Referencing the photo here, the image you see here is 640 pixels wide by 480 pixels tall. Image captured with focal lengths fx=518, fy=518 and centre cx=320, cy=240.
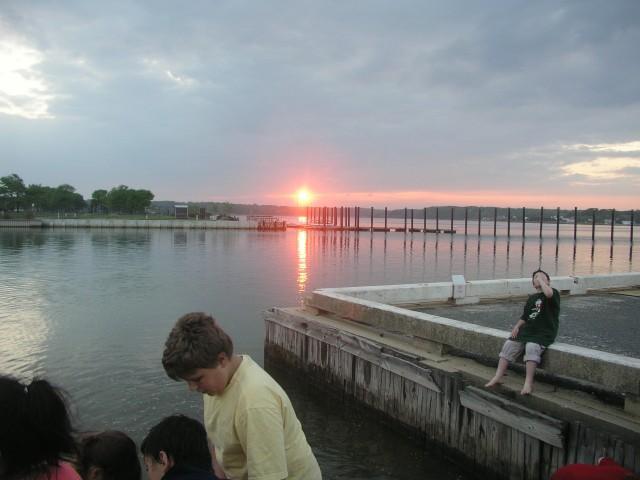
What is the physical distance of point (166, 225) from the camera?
10631cm

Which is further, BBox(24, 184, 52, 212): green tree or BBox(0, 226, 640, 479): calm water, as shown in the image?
BBox(24, 184, 52, 212): green tree

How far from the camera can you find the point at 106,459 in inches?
126

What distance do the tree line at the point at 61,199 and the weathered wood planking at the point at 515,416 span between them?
133035 millimetres

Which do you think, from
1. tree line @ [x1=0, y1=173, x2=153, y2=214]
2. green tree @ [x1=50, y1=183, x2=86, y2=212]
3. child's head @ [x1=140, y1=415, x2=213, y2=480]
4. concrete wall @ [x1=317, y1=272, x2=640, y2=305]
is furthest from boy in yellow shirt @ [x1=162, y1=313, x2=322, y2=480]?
green tree @ [x1=50, y1=183, x2=86, y2=212]

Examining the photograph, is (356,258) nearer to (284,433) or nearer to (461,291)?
(461,291)

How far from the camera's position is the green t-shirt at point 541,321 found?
6.97 metres

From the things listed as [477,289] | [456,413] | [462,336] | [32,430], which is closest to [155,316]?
[477,289]

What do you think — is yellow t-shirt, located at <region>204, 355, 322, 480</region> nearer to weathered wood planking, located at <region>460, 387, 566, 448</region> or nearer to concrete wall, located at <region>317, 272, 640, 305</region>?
weathered wood planking, located at <region>460, 387, 566, 448</region>

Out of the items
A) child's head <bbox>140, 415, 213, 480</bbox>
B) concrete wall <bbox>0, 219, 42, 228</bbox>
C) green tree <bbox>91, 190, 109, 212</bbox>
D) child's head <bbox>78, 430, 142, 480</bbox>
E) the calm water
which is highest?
green tree <bbox>91, 190, 109, 212</bbox>

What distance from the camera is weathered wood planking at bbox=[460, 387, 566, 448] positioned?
6.04 metres

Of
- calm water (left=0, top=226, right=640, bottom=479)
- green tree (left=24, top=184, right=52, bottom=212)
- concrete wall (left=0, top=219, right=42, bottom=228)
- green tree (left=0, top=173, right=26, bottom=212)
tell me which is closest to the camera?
calm water (left=0, top=226, right=640, bottom=479)

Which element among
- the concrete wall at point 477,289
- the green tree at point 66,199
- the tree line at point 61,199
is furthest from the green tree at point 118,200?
the concrete wall at point 477,289

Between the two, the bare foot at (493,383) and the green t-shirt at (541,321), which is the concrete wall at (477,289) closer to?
the bare foot at (493,383)

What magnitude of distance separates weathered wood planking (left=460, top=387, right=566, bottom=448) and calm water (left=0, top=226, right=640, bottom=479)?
1225mm
